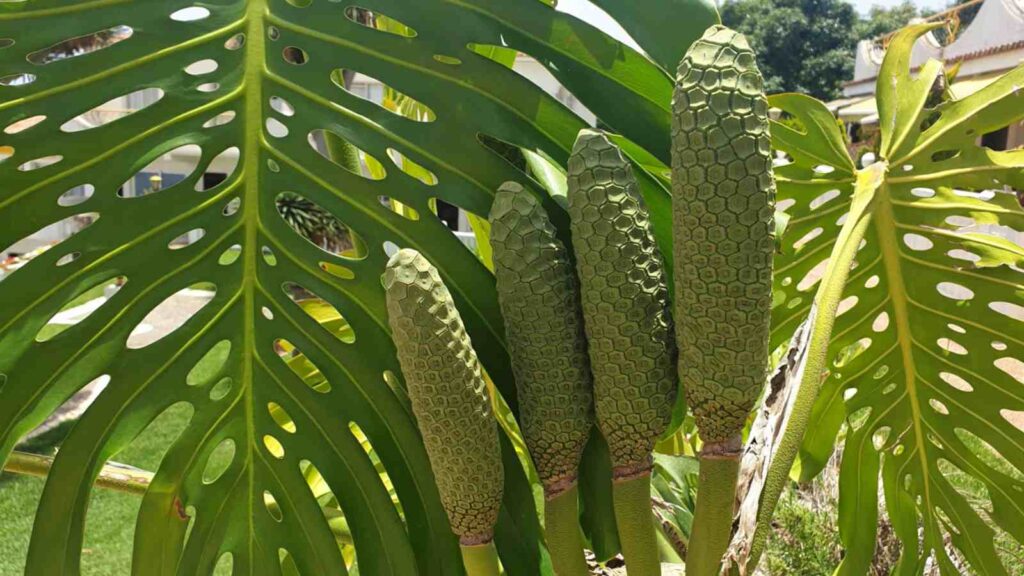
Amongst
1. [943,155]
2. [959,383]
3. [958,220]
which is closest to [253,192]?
[943,155]

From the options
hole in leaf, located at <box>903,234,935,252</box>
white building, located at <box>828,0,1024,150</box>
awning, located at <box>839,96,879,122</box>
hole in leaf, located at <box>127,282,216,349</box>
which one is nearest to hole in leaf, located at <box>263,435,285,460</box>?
hole in leaf, located at <box>903,234,935,252</box>

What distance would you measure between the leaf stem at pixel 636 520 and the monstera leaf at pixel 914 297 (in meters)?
0.67

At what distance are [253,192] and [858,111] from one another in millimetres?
11233

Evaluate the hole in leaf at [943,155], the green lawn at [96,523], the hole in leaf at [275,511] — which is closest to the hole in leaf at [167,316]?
the green lawn at [96,523]

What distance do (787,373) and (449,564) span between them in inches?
16.9

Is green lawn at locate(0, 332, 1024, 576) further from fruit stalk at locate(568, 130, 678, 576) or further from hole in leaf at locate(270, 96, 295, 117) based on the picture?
fruit stalk at locate(568, 130, 678, 576)

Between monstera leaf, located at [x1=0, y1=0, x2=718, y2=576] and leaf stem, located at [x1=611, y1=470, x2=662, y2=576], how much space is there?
153 millimetres

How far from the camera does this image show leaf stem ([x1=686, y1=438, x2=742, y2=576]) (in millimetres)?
750

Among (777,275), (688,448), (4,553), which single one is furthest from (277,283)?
(4,553)

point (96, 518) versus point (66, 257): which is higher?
point (66, 257)

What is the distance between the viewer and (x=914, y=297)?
1.52m

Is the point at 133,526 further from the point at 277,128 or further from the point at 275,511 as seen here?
the point at 277,128

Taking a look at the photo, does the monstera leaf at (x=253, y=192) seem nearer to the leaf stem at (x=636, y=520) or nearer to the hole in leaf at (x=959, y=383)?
the leaf stem at (x=636, y=520)

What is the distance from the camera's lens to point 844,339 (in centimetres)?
160
